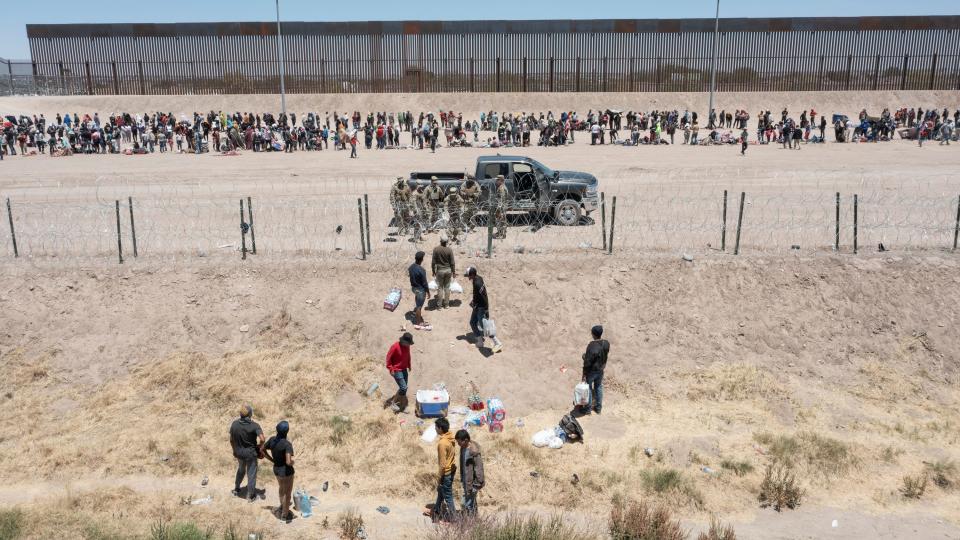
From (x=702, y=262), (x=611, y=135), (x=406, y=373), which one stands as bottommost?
(x=406, y=373)

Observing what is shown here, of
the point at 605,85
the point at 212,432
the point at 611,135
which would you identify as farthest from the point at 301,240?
the point at 605,85

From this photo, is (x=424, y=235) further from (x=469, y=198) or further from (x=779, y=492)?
(x=779, y=492)

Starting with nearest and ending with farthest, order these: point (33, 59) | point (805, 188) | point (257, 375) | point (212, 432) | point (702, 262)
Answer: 1. point (212, 432)
2. point (257, 375)
3. point (702, 262)
4. point (805, 188)
5. point (33, 59)

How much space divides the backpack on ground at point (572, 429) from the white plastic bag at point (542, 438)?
0.24m

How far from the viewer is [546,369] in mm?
12820

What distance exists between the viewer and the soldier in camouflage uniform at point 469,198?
16094 mm

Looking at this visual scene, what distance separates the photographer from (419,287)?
42.2 ft

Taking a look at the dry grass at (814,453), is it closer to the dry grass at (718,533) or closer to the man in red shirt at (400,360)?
the dry grass at (718,533)

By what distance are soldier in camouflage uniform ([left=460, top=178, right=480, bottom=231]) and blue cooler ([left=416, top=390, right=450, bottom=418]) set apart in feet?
17.7

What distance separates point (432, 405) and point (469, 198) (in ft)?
19.8

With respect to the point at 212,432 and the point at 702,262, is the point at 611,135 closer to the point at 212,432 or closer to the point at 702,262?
the point at 702,262

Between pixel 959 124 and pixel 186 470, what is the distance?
37396mm

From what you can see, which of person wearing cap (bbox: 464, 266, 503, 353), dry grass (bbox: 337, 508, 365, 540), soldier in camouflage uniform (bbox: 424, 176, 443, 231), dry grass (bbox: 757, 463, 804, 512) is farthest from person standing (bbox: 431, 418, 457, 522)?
soldier in camouflage uniform (bbox: 424, 176, 443, 231)

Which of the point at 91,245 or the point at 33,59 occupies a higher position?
the point at 33,59
